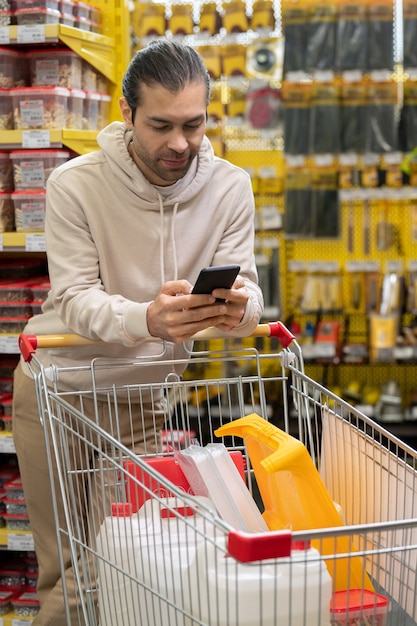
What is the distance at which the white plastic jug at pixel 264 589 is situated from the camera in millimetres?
1545

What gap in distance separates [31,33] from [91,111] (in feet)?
1.23

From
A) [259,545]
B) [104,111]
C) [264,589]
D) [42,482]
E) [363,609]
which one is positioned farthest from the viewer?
[104,111]

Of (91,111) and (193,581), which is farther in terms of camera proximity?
(91,111)

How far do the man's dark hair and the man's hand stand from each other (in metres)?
0.49

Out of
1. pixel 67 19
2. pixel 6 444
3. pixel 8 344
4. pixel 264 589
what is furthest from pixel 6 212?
pixel 264 589

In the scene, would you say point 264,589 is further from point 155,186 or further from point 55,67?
point 55,67

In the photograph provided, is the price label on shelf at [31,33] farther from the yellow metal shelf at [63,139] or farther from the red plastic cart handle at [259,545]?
the red plastic cart handle at [259,545]

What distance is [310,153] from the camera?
5.77 meters

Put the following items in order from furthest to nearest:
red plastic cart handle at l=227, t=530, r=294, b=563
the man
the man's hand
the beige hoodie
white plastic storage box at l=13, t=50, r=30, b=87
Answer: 1. white plastic storage box at l=13, t=50, r=30, b=87
2. the beige hoodie
3. the man
4. the man's hand
5. red plastic cart handle at l=227, t=530, r=294, b=563

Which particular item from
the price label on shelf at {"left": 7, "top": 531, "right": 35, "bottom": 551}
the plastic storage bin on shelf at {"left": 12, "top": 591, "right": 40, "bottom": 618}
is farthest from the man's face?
the plastic storage bin on shelf at {"left": 12, "top": 591, "right": 40, "bottom": 618}

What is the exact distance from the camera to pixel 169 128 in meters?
2.21

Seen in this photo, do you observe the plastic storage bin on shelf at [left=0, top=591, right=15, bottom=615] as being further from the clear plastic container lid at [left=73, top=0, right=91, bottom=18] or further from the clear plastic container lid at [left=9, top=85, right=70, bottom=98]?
the clear plastic container lid at [left=73, top=0, right=91, bottom=18]

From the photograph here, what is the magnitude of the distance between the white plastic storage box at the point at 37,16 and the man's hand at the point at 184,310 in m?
1.70

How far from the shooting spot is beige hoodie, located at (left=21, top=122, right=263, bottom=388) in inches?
89.8
